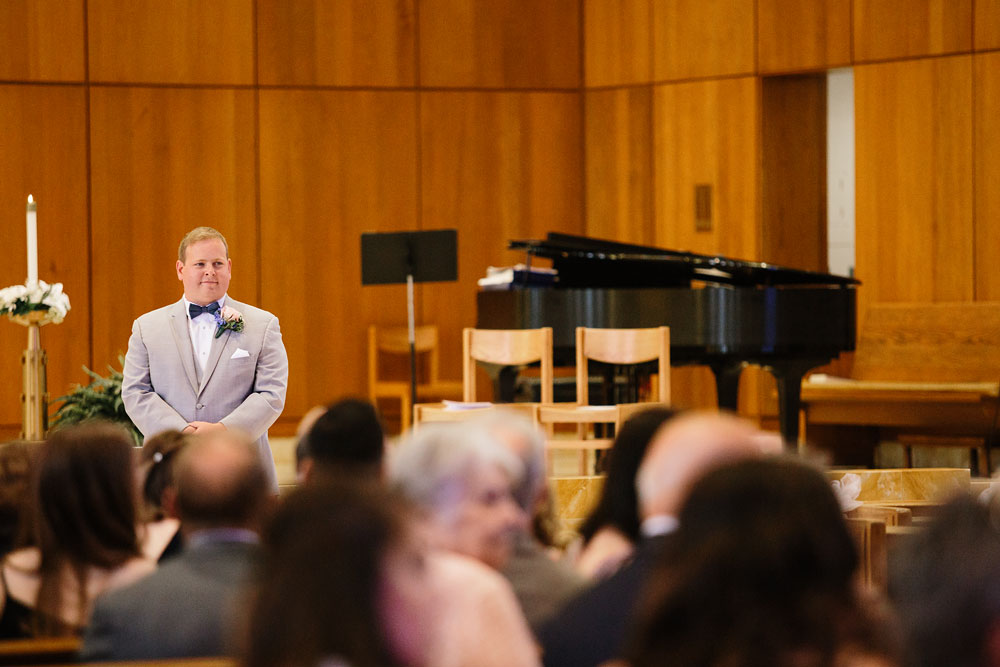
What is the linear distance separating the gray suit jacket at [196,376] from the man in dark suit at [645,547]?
6.93 feet

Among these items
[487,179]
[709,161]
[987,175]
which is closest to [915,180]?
[987,175]

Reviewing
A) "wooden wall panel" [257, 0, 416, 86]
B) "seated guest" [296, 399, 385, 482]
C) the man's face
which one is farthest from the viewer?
"wooden wall panel" [257, 0, 416, 86]

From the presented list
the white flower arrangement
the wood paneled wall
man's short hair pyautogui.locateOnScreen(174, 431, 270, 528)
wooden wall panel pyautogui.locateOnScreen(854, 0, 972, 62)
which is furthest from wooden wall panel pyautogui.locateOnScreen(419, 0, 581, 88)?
man's short hair pyautogui.locateOnScreen(174, 431, 270, 528)

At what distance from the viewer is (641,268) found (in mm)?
7051

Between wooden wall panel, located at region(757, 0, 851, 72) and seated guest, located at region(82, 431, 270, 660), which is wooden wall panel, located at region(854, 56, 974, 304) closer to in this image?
wooden wall panel, located at region(757, 0, 851, 72)

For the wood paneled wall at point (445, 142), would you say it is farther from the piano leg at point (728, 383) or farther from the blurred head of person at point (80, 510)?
the blurred head of person at point (80, 510)

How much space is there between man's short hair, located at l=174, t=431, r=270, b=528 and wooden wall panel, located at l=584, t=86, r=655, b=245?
7.95 metres

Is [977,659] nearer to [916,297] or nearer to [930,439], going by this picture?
[930,439]

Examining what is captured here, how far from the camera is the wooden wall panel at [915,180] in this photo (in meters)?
8.67

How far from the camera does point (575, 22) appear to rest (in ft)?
32.4

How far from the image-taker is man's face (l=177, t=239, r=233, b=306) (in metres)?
3.79

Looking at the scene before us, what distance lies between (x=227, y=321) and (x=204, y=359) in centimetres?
16

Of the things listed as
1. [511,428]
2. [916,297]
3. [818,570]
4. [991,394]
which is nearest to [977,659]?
[818,570]

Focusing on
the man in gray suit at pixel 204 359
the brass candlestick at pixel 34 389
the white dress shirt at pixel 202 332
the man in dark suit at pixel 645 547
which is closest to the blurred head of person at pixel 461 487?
the man in dark suit at pixel 645 547
